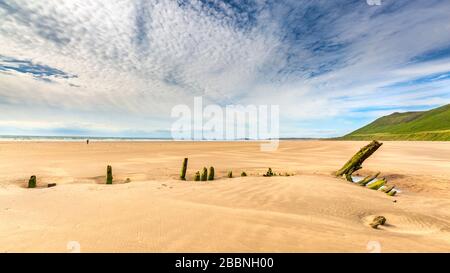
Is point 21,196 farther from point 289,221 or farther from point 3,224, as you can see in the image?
point 289,221

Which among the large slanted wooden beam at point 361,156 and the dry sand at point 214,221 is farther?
the large slanted wooden beam at point 361,156

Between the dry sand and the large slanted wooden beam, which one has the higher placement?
the large slanted wooden beam

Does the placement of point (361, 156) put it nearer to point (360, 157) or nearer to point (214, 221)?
point (360, 157)

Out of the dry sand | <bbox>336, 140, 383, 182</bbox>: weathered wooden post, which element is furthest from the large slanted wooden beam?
the dry sand

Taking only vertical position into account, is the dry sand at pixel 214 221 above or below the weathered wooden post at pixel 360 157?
below

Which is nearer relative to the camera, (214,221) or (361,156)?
(214,221)

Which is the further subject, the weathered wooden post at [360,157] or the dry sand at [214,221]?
the weathered wooden post at [360,157]

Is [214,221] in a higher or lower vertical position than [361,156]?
lower

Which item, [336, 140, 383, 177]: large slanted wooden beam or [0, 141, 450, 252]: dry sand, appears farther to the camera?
[336, 140, 383, 177]: large slanted wooden beam

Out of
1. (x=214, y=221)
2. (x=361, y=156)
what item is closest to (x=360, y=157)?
(x=361, y=156)

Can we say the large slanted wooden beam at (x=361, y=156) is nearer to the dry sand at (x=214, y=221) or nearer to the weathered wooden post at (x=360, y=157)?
the weathered wooden post at (x=360, y=157)

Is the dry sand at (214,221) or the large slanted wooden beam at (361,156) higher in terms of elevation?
the large slanted wooden beam at (361,156)

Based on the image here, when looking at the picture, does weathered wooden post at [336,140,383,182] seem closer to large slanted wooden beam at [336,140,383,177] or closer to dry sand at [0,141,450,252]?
large slanted wooden beam at [336,140,383,177]

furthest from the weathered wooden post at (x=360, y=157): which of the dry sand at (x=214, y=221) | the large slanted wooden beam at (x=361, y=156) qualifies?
the dry sand at (x=214, y=221)
